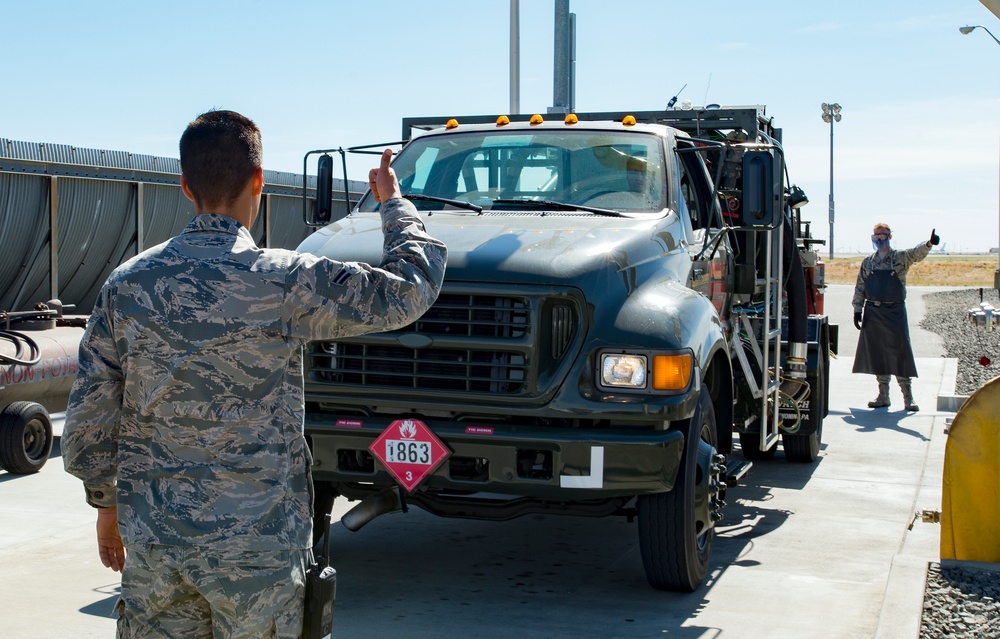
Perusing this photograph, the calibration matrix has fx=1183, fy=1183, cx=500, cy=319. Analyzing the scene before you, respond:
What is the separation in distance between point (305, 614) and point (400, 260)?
2.98 feet

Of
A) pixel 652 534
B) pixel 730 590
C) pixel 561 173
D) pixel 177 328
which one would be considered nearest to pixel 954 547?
pixel 730 590

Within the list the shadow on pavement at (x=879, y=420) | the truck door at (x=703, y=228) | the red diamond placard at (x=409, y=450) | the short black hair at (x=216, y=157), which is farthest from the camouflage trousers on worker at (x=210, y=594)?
the shadow on pavement at (x=879, y=420)

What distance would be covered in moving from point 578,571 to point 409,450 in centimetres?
152

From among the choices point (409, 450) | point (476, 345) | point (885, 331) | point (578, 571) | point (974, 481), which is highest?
point (476, 345)

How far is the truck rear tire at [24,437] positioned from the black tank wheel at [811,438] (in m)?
5.68

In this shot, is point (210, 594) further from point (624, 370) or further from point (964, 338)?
point (964, 338)

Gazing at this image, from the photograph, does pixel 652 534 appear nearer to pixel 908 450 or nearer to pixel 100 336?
pixel 100 336

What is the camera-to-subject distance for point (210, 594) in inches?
109

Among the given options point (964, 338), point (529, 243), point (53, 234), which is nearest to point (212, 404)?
point (529, 243)

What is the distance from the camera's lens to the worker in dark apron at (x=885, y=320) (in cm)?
1241

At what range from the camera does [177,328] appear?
2848mm

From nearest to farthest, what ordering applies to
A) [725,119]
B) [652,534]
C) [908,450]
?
[652,534]
[725,119]
[908,450]

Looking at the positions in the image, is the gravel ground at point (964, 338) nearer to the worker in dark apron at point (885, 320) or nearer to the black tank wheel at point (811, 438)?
the worker in dark apron at point (885, 320)

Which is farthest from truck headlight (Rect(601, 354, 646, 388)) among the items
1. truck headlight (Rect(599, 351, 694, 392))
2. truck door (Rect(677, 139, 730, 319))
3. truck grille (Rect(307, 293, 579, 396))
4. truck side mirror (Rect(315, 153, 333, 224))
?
truck side mirror (Rect(315, 153, 333, 224))
